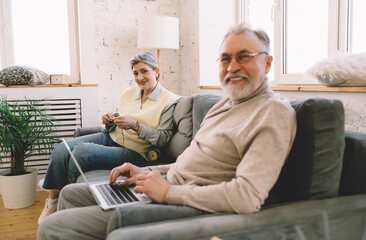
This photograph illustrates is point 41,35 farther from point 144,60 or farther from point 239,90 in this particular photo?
point 239,90

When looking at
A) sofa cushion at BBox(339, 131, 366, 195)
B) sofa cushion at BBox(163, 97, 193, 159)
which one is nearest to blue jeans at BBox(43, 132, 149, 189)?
sofa cushion at BBox(163, 97, 193, 159)

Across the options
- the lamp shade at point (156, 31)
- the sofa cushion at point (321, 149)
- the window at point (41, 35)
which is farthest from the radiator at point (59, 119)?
the sofa cushion at point (321, 149)

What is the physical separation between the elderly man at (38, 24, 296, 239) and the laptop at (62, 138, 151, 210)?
5 cm

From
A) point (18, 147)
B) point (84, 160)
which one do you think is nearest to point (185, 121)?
point (84, 160)

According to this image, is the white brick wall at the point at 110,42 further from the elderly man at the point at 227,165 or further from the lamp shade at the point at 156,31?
the elderly man at the point at 227,165

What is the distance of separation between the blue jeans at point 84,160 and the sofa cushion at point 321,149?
1332 mm

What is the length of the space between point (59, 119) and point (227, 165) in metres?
2.45

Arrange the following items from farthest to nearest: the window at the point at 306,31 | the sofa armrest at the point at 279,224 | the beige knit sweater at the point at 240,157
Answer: the window at the point at 306,31
the beige knit sweater at the point at 240,157
the sofa armrest at the point at 279,224

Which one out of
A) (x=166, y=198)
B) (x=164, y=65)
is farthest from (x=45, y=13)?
(x=166, y=198)

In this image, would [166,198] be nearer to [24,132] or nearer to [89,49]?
[24,132]

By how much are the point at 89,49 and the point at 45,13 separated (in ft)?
2.05

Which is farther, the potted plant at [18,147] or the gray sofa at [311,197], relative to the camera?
the potted plant at [18,147]

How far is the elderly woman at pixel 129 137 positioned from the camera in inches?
84.5

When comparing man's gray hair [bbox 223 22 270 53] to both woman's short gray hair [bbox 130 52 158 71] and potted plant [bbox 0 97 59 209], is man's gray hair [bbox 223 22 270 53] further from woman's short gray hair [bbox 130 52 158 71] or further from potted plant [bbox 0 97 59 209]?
potted plant [bbox 0 97 59 209]
